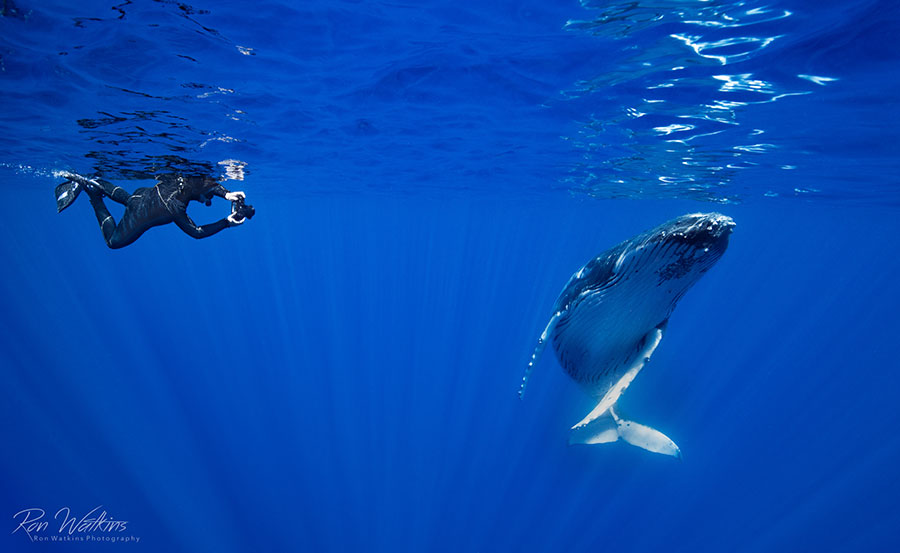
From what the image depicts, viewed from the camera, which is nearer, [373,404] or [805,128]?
[805,128]

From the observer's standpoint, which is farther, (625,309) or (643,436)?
(643,436)

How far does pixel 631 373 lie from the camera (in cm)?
573

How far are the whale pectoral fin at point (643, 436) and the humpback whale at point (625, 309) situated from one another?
1cm

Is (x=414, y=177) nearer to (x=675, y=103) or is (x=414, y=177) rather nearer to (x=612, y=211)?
(x=675, y=103)

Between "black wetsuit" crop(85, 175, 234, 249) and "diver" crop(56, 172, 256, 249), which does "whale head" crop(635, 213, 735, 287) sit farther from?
"black wetsuit" crop(85, 175, 234, 249)

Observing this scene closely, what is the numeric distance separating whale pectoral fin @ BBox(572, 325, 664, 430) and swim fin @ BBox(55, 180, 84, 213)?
9253mm

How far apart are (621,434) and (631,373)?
1.71m

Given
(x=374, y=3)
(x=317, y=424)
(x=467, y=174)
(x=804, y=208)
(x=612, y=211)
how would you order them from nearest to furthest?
(x=374, y=3), (x=467, y=174), (x=317, y=424), (x=804, y=208), (x=612, y=211)

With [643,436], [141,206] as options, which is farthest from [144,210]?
[643,436]

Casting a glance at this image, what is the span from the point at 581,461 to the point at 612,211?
81.6 ft

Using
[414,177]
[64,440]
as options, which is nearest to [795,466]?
[414,177]

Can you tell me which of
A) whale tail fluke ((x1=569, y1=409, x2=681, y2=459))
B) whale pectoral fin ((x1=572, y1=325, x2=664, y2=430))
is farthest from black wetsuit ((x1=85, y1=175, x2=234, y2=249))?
whale tail fluke ((x1=569, y1=409, x2=681, y2=459))

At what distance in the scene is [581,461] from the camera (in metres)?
18.3

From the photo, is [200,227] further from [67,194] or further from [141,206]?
[67,194]
